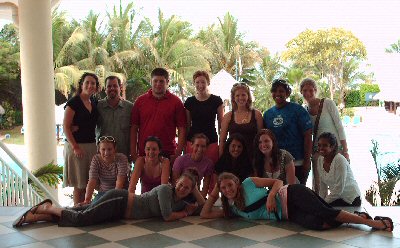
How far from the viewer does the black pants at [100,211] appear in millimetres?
4164

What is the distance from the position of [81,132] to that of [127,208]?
→ 0.99m

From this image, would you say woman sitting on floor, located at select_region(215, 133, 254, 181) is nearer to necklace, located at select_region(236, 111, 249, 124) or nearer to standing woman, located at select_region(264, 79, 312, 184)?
necklace, located at select_region(236, 111, 249, 124)

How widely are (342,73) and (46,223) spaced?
29350mm

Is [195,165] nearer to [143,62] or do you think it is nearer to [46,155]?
[46,155]

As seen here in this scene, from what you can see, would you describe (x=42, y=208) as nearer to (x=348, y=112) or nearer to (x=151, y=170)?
(x=151, y=170)

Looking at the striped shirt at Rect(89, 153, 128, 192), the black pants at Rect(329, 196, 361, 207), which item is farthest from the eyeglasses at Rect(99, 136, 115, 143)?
the black pants at Rect(329, 196, 361, 207)

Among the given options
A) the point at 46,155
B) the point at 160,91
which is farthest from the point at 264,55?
the point at 160,91

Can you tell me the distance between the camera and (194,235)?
12.6 feet

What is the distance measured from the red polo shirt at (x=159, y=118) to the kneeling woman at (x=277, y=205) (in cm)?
91

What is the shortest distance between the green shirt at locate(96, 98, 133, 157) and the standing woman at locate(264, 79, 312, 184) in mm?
1444

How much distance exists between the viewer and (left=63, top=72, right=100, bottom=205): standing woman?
477cm

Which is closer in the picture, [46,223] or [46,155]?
[46,223]

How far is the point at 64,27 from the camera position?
2598 cm

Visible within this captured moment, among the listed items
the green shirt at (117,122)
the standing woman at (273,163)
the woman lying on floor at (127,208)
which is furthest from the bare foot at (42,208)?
the standing woman at (273,163)
